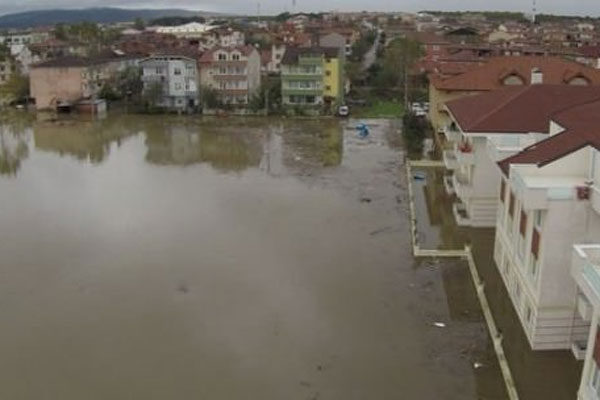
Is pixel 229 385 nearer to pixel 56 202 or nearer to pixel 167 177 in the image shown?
pixel 56 202

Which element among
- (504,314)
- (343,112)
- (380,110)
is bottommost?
(504,314)

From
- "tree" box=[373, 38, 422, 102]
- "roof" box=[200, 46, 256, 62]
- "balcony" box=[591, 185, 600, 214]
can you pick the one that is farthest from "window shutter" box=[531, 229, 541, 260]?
"tree" box=[373, 38, 422, 102]

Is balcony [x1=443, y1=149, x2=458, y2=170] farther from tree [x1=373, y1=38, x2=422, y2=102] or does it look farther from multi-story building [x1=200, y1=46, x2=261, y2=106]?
tree [x1=373, y1=38, x2=422, y2=102]

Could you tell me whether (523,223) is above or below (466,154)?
below

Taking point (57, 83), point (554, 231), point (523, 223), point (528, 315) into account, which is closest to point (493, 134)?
point (523, 223)

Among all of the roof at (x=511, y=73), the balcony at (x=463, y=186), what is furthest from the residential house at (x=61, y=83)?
the balcony at (x=463, y=186)

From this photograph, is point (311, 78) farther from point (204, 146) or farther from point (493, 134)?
point (493, 134)

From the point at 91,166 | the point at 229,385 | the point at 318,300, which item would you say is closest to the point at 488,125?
the point at 318,300
